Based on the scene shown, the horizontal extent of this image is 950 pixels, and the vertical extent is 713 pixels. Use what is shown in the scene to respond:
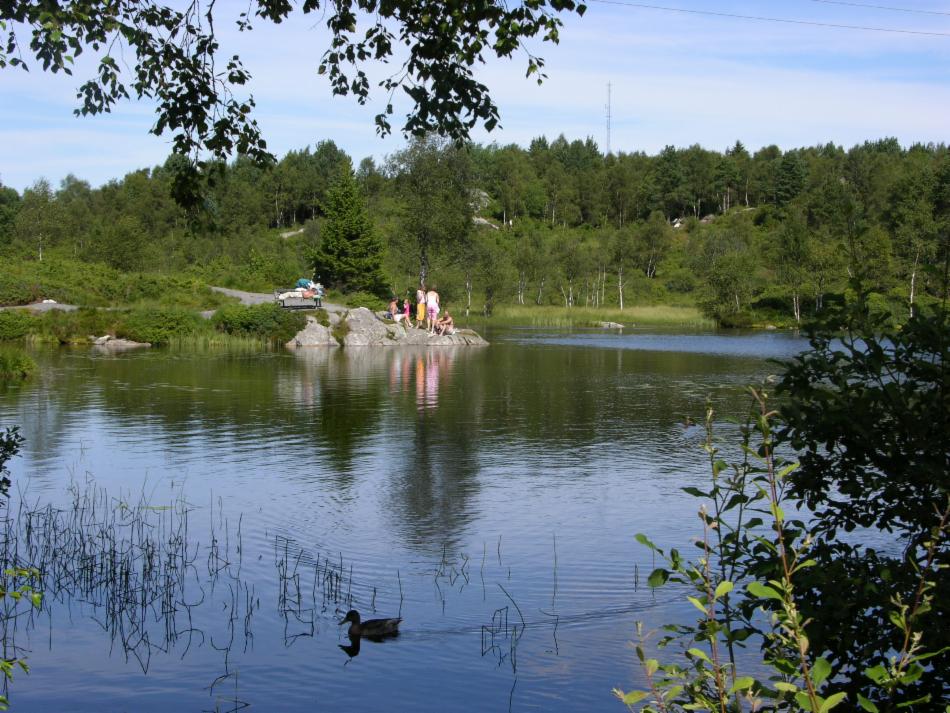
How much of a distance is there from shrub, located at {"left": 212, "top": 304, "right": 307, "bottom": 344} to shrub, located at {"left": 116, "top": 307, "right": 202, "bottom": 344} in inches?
48.6

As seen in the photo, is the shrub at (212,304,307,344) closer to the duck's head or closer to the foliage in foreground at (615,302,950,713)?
the duck's head

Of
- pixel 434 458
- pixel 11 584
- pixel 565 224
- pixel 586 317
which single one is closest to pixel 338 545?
pixel 11 584

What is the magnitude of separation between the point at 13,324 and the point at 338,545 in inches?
1339

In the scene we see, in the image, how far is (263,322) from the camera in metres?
41.4

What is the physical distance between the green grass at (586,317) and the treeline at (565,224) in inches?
87.3

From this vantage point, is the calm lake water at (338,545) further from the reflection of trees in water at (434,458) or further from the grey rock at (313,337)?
the grey rock at (313,337)

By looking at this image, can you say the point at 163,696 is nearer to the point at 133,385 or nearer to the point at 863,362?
the point at 863,362

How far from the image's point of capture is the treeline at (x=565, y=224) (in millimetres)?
56938

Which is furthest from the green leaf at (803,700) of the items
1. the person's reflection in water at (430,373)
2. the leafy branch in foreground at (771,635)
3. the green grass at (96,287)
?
the green grass at (96,287)

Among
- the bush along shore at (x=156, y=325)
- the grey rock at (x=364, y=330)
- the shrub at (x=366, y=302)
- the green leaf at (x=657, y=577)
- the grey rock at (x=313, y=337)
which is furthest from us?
the shrub at (x=366, y=302)

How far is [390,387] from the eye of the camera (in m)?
25.8

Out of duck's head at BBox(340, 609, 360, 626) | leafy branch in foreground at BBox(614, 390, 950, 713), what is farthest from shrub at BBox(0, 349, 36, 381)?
leafy branch in foreground at BBox(614, 390, 950, 713)

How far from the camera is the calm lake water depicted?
7.11 m

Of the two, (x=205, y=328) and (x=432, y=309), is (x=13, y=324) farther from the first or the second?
(x=432, y=309)
